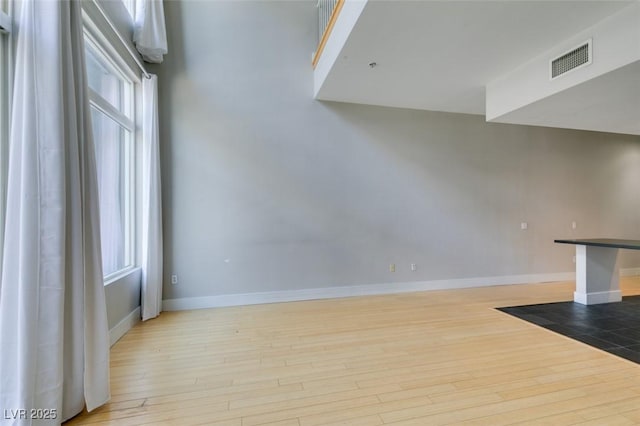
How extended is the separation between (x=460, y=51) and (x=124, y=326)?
4.53 m

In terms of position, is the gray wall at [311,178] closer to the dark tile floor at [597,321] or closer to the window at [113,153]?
the window at [113,153]

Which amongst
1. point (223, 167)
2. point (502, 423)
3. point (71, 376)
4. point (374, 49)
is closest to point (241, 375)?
point (71, 376)

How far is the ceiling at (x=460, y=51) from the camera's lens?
8.00 feet

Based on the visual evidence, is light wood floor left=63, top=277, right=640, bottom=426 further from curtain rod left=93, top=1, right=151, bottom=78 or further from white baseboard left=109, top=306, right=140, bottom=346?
curtain rod left=93, top=1, right=151, bottom=78

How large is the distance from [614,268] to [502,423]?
3.96m

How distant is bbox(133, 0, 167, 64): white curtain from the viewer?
3365mm

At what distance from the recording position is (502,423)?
175 centimetres

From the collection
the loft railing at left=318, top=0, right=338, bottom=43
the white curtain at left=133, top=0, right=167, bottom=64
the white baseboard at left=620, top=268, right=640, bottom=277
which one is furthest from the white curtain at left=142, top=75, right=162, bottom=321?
the white baseboard at left=620, top=268, right=640, bottom=277

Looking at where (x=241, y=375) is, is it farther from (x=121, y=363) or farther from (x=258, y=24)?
(x=258, y=24)

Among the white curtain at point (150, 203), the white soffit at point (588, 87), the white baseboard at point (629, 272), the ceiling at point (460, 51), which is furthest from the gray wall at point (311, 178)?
the white baseboard at point (629, 272)

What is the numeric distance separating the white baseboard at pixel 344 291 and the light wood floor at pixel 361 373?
12.6 inches

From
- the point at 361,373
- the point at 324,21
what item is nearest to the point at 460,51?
the point at 324,21

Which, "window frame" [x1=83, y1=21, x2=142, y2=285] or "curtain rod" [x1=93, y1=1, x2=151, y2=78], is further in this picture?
"window frame" [x1=83, y1=21, x2=142, y2=285]

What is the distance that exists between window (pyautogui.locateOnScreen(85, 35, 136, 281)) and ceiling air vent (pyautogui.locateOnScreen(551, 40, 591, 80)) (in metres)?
4.42
